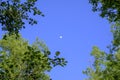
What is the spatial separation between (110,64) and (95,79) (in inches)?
356

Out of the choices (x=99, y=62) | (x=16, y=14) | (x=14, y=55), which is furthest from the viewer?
(x=99, y=62)

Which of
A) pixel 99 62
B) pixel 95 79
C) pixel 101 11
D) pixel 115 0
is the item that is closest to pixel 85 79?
pixel 95 79

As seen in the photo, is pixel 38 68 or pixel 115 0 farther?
pixel 115 0

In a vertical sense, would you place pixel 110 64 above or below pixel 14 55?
below

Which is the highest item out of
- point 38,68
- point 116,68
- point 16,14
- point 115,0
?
point 116,68

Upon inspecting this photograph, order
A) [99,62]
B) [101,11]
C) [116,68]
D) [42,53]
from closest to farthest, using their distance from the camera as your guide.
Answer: [42,53], [101,11], [116,68], [99,62]

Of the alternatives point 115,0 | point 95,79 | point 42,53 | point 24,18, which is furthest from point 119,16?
point 95,79

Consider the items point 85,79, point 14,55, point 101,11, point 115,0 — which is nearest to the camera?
point 115,0

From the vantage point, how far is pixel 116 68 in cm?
2411

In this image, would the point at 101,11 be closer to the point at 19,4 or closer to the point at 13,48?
the point at 19,4

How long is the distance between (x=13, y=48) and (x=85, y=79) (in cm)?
879

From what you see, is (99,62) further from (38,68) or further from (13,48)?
(38,68)

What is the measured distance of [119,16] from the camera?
15.7 m

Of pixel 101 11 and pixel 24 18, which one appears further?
pixel 101 11
